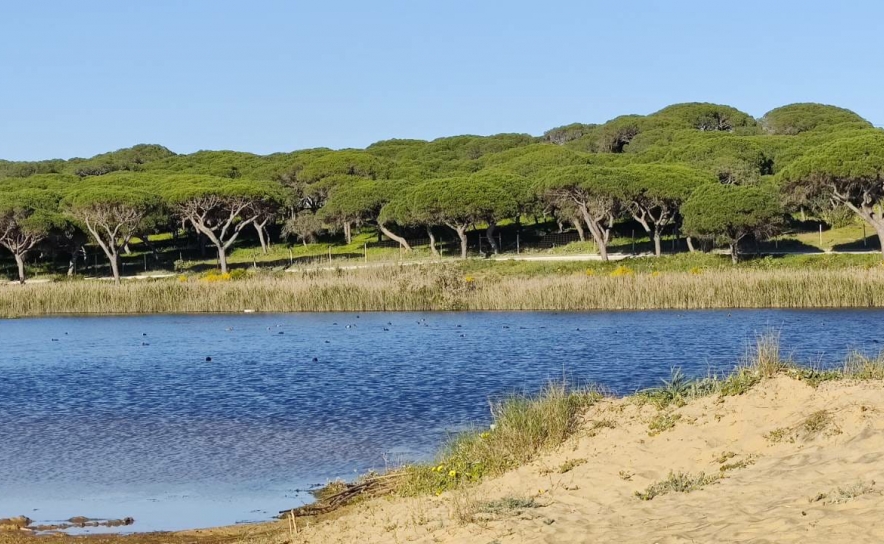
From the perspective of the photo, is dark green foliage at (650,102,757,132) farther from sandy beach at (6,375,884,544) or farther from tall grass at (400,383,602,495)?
sandy beach at (6,375,884,544)

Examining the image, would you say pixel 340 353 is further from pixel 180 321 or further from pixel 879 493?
pixel 879 493

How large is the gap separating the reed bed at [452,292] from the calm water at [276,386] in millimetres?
1657

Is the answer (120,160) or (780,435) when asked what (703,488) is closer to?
(780,435)

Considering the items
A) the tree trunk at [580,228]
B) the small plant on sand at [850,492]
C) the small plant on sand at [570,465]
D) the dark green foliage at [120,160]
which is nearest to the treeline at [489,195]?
the tree trunk at [580,228]

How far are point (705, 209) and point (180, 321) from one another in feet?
92.9

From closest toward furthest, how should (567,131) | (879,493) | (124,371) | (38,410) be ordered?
(879,493)
(38,410)
(124,371)
(567,131)

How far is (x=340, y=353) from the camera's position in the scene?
30.7 m

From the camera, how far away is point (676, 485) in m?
10.6

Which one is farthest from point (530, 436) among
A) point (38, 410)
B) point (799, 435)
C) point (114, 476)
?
point (38, 410)

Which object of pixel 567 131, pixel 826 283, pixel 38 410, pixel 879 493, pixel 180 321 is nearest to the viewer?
pixel 879 493

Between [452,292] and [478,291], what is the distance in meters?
1.37

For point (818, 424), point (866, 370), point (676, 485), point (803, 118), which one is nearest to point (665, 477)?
point (676, 485)

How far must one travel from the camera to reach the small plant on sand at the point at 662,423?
42.0 ft

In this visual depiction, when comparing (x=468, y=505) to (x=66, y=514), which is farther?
(x=66, y=514)
